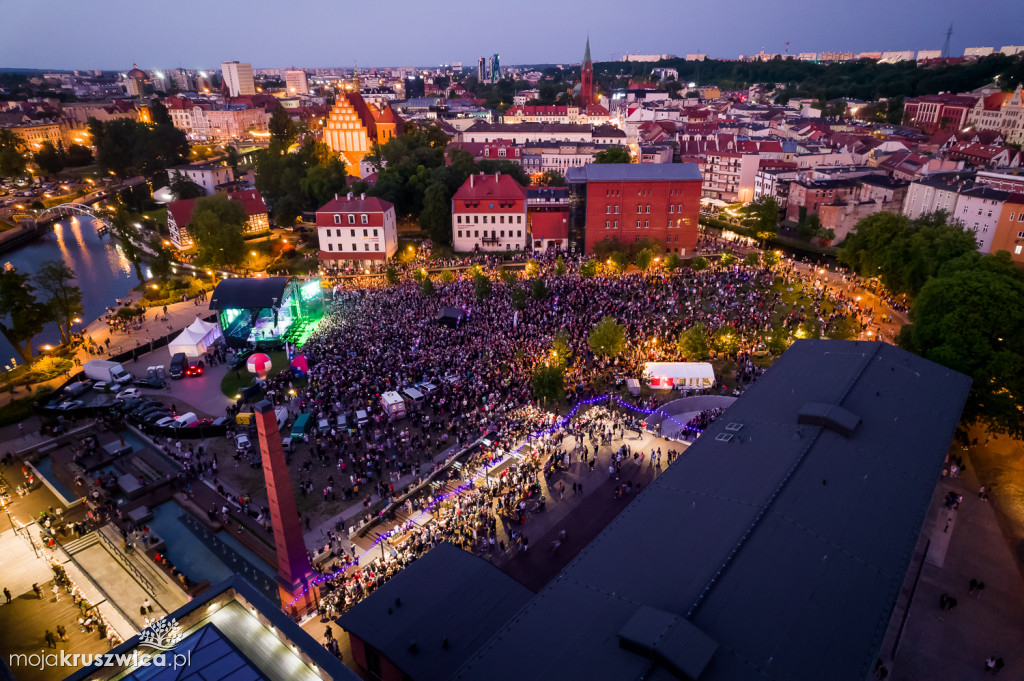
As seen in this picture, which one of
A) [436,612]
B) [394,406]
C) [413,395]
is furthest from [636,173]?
[436,612]

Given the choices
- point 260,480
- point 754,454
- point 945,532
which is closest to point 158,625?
point 260,480

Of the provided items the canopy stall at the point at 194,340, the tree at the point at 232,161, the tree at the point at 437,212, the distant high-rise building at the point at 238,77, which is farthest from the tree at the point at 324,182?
the distant high-rise building at the point at 238,77

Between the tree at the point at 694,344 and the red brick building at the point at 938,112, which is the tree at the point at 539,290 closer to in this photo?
the tree at the point at 694,344

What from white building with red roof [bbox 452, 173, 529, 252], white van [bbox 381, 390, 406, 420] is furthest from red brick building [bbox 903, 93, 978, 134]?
white van [bbox 381, 390, 406, 420]

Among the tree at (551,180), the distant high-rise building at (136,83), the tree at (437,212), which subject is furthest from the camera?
the distant high-rise building at (136,83)

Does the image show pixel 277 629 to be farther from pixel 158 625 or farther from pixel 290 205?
pixel 290 205

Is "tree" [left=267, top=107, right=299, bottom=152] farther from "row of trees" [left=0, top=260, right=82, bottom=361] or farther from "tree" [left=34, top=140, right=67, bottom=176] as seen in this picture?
"row of trees" [left=0, top=260, right=82, bottom=361]
